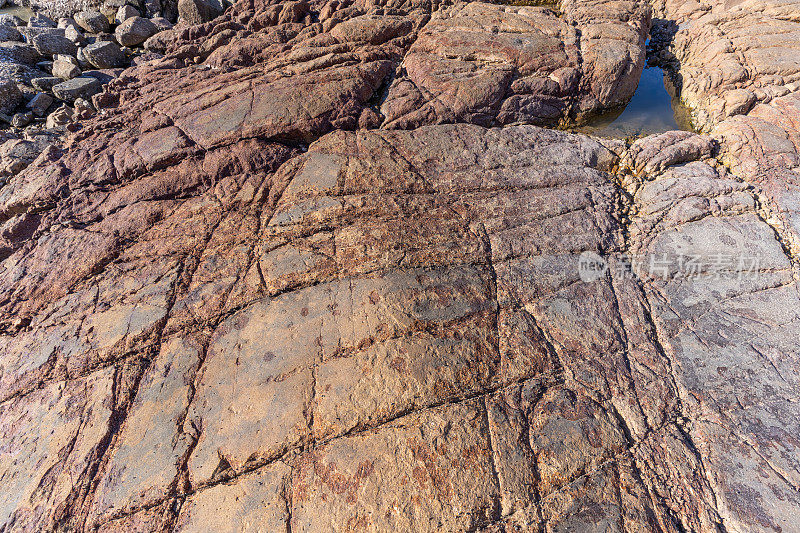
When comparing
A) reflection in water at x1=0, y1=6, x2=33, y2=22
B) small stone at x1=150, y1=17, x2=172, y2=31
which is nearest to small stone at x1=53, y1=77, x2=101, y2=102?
small stone at x1=150, y1=17, x2=172, y2=31

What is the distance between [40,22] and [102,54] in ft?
11.0

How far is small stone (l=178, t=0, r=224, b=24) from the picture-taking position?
8055mm

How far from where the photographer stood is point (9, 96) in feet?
21.1

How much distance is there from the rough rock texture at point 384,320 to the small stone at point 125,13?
15.0 feet

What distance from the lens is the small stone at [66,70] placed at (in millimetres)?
6906

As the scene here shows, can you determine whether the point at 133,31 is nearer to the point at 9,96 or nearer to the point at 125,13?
the point at 125,13

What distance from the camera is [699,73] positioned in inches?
254

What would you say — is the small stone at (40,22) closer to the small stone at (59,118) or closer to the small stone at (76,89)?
the small stone at (76,89)

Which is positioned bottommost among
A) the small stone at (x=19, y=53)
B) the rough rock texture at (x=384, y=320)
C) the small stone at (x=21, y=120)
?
the rough rock texture at (x=384, y=320)

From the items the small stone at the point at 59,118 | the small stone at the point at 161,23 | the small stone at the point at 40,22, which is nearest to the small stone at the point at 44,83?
the small stone at the point at 59,118

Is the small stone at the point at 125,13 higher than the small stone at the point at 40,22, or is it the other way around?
the small stone at the point at 125,13

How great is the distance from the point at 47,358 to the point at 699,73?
1028cm

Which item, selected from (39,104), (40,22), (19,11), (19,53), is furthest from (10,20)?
(39,104)

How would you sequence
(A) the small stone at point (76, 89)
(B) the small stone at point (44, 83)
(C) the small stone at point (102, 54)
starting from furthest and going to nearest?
1. (C) the small stone at point (102, 54)
2. (B) the small stone at point (44, 83)
3. (A) the small stone at point (76, 89)
